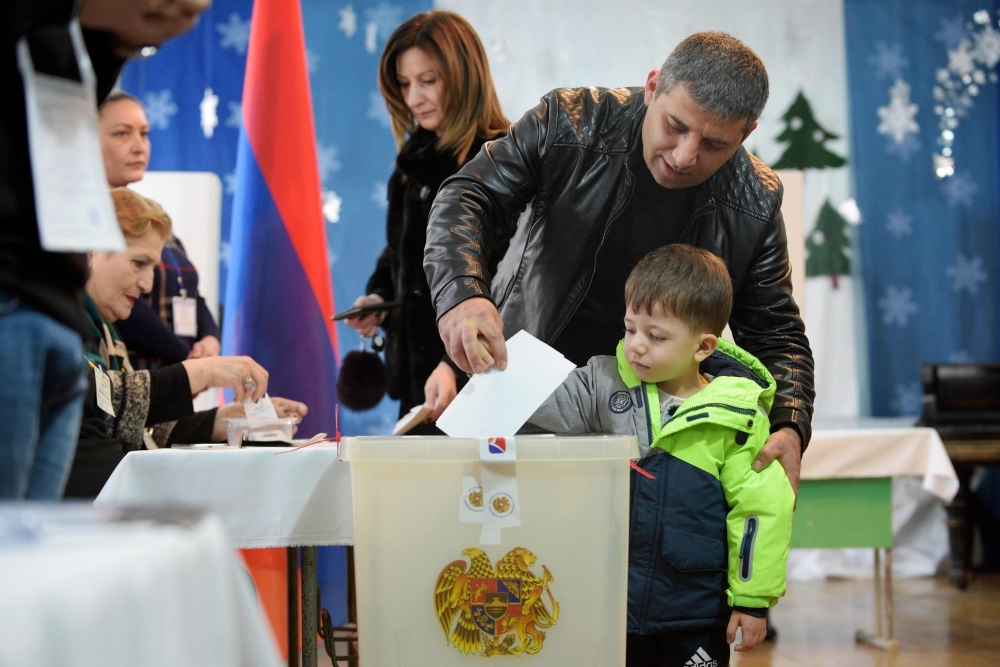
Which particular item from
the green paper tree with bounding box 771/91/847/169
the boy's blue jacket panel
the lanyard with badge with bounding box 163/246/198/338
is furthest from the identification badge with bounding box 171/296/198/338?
the green paper tree with bounding box 771/91/847/169

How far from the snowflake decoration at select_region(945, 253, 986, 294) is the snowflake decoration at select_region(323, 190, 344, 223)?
9.30 feet

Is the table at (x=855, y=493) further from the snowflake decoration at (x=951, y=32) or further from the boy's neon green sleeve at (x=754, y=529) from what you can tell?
the snowflake decoration at (x=951, y=32)

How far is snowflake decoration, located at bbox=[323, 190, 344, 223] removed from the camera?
172 inches

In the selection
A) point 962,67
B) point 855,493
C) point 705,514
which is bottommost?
point 855,493

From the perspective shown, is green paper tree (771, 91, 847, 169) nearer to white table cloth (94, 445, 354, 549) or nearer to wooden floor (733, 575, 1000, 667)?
wooden floor (733, 575, 1000, 667)

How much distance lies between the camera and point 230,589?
2.19 ft

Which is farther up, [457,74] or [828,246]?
[457,74]

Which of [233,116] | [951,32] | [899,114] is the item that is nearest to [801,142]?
[899,114]

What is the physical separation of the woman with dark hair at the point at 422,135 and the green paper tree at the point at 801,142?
97.6 inches

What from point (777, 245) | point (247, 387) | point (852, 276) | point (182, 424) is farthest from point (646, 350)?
point (852, 276)

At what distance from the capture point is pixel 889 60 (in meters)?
4.64

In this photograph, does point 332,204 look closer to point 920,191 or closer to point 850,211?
point 850,211

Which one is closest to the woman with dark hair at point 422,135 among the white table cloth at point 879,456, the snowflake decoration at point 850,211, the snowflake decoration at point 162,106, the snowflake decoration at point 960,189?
the white table cloth at point 879,456

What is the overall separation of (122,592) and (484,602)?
80cm
